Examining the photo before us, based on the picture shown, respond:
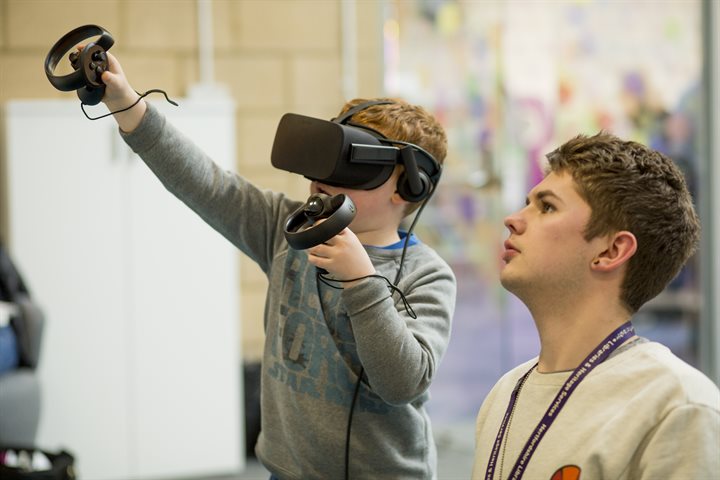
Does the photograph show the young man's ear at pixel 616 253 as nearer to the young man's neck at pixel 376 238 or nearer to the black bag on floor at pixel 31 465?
the young man's neck at pixel 376 238

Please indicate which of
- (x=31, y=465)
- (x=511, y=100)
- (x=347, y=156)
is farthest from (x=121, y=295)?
(x=347, y=156)

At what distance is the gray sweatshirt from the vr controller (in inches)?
6.9

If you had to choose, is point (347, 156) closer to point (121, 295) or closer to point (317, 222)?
point (317, 222)

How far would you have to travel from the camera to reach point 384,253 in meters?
1.56

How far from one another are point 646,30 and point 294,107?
5.34ft

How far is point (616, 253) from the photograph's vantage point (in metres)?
1.27

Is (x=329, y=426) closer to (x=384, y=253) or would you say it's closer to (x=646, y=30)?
(x=384, y=253)

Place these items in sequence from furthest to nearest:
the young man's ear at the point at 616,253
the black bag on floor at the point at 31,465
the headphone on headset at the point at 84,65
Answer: the black bag on floor at the point at 31,465
the headphone on headset at the point at 84,65
the young man's ear at the point at 616,253

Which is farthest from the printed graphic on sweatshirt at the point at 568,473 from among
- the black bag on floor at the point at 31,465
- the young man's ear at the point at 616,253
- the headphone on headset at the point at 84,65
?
the black bag on floor at the point at 31,465

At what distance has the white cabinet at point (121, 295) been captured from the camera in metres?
3.23

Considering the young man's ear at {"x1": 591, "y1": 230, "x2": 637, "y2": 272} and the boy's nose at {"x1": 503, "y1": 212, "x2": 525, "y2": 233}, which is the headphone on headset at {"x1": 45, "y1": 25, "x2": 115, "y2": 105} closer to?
the boy's nose at {"x1": 503, "y1": 212, "x2": 525, "y2": 233}

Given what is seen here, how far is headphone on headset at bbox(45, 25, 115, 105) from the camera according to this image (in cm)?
140

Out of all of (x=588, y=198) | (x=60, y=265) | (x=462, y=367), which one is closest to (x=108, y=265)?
(x=60, y=265)

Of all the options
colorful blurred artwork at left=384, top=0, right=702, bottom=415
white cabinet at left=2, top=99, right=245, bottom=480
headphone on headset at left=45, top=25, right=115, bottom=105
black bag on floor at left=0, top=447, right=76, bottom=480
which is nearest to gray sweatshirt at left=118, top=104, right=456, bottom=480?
headphone on headset at left=45, top=25, right=115, bottom=105
